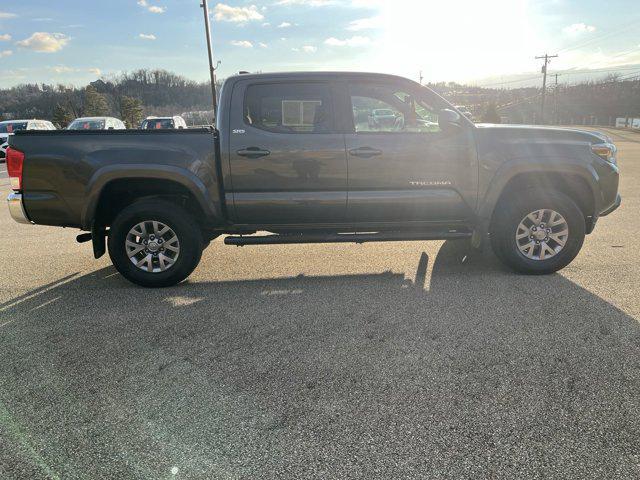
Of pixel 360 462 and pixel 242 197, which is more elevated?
pixel 242 197

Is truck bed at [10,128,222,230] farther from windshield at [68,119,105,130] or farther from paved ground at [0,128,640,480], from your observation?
windshield at [68,119,105,130]

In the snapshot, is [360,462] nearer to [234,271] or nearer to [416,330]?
[416,330]

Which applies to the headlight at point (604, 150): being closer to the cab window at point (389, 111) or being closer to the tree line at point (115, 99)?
the cab window at point (389, 111)

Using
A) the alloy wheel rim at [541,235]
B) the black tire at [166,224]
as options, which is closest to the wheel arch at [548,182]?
the alloy wheel rim at [541,235]

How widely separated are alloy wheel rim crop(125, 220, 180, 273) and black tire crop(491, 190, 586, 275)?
3302 mm

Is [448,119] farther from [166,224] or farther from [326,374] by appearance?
[166,224]

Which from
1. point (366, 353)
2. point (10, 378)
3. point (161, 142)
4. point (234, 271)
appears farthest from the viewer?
point (234, 271)

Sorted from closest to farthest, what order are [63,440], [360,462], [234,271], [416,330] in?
[360,462] → [63,440] → [416,330] → [234,271]

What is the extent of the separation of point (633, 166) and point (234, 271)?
15.3 metres

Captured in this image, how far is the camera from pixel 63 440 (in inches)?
95.7

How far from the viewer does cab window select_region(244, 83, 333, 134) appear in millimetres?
4574

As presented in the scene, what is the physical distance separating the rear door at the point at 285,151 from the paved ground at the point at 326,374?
860 mm

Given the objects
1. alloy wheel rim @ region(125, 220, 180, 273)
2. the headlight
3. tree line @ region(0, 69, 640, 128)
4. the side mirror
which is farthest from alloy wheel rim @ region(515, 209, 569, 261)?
tree line @ region(0, 69, 640, 128)

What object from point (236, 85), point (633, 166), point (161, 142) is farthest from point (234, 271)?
point (633, 166)
